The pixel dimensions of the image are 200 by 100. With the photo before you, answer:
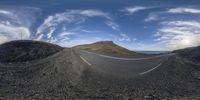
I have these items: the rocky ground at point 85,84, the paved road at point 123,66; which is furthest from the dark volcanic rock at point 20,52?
the rocky ground at point 85,84

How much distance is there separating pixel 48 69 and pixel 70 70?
60.3 inches

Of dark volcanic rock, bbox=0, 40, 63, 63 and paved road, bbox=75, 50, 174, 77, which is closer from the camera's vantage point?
paved road, bbox=75, 50, 174, 77

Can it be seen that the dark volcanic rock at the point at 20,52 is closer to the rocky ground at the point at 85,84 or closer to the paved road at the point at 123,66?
the paved road at the point at 123,66

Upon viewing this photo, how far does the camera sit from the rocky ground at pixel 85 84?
16250 mm

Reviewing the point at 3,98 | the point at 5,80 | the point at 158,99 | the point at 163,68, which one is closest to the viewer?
the point at 3,98

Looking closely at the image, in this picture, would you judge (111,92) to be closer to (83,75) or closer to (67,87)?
(67,87)

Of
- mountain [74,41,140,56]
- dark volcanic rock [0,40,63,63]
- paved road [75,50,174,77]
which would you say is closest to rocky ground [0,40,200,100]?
paved road [75,50,174,77]

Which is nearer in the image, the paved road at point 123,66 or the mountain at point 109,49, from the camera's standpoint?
the paved road at point 123,66

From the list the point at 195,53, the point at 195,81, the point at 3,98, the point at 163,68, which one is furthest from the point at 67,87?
the point at 195,53

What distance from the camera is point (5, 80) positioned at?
19359 mm

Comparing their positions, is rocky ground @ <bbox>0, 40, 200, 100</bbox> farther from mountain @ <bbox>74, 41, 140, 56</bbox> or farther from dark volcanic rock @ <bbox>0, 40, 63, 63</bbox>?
mountain @ <bbox>74, 41, 140, 56</bbox>

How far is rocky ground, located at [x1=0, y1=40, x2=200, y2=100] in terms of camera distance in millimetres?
16250

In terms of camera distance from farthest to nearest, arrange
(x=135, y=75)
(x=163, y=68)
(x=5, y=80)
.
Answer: (x=163, y=68), (x=135, y=75), (x=5, y=80)

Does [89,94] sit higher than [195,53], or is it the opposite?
[195,53]
